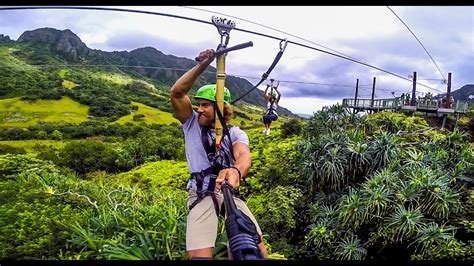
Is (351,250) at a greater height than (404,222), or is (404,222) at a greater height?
(404,222)

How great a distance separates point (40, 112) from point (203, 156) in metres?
24.2

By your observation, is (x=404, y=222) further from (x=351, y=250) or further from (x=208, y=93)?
(x=208, y=93)

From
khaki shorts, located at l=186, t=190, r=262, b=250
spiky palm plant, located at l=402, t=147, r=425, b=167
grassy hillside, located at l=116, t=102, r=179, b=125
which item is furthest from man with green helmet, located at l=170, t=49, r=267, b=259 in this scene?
grassy hillside, located at l=116, t=102, r=179, b=125

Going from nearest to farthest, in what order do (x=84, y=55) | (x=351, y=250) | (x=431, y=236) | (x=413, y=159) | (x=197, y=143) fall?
(x=197, y=143)
(x=431, y=236)
(x=351, y=250)
(x=413, y=159)
(x=84, y=55)

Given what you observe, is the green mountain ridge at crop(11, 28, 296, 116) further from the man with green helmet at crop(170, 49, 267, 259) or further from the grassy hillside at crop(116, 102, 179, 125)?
the man with green helmet at crop(170, 49, 267, 259)

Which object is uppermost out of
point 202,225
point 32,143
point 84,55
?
point 84,55

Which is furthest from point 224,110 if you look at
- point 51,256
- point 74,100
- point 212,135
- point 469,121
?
point 74,100

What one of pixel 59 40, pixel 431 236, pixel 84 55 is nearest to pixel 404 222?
pixel 431 236

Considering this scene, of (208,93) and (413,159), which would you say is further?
(413,159)

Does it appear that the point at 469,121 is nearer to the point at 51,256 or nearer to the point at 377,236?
the point at 377,236

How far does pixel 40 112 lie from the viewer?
2344cm

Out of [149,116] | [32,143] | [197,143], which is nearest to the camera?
[197,143]

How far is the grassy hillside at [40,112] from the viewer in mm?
22312

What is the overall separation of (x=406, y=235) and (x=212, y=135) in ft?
15.3
